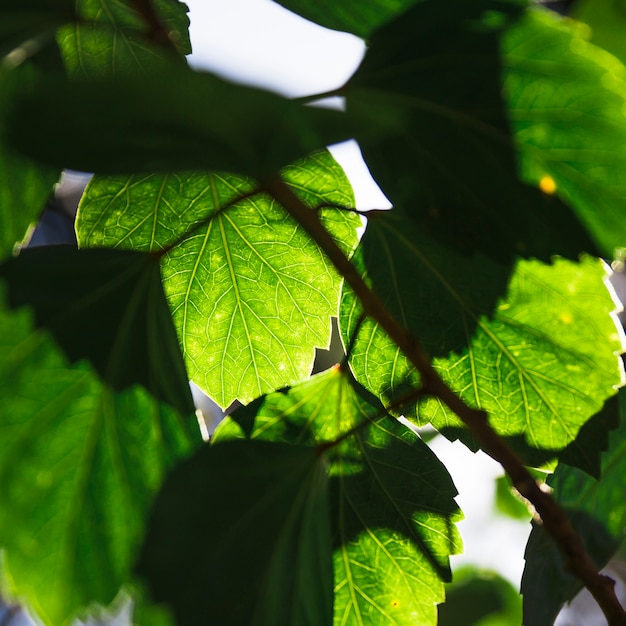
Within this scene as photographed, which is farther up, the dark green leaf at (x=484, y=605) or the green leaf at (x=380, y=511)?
the green leaf at (x=380, y=511)

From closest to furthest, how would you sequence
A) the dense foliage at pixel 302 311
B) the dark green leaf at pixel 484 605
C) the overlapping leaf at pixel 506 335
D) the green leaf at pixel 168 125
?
the green leaf at pixel 168 125 → the dense foliage at pixel 302 311 → the overlapping leaf at pixel 506 335 → the dark green leaf at pixel 484 605

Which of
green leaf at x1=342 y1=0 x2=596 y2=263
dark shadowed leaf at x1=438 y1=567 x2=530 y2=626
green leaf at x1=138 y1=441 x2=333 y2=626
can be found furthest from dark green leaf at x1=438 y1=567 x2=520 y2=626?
green leaf at x1=342 y1=0 x2=596 y2=263

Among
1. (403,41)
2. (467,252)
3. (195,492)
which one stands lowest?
(195,492)

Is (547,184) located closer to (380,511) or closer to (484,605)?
(380,511)

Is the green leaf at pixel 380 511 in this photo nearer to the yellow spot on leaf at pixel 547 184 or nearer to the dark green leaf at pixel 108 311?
the dark green leaf at pixel 108 311

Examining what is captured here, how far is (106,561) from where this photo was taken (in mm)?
671

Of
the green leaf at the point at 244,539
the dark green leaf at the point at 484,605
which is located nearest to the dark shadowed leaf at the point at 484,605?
A: the dark green leaf at the point at 484,605

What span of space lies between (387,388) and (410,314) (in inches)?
3.3

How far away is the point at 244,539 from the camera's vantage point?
616 millimetres

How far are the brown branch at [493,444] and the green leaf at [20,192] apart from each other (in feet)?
0.80

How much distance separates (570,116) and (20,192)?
1.56 feet

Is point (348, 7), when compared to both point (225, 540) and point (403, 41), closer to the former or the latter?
point (403, 41)

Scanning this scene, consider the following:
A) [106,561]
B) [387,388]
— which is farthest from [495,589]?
[106,561]

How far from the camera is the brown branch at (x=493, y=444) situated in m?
0.58
